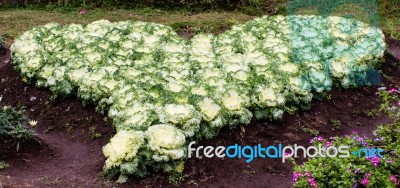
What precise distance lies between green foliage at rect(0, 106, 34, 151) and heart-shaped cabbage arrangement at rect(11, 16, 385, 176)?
0.91 meters

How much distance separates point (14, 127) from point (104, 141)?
3.18ft

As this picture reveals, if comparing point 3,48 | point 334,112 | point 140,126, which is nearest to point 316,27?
point 334,112

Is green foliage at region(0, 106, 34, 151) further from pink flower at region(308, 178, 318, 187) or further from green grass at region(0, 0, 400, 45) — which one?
green grass at region(0, 0, 400, 45)

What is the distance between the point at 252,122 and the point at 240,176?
0.89m

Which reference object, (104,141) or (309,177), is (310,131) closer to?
(309,177)

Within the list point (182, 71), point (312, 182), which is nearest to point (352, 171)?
point (312, 182)

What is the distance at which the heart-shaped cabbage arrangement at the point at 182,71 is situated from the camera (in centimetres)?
566

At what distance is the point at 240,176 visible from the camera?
559cm

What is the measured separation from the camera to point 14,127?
5879 millimetres

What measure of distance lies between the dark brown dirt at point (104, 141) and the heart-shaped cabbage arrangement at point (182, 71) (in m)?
0.16

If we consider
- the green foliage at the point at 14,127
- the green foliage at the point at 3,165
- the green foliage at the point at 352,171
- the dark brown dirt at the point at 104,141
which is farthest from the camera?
the green foliage at the point at 14,127

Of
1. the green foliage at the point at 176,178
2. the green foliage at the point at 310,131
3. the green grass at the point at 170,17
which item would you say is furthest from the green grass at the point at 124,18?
the green foliage at the point at 176,178

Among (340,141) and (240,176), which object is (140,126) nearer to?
(240,176)

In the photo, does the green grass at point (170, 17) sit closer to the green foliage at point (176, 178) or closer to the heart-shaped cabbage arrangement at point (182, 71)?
the heart-shaped cabbage arrangement at point (182, 71)
